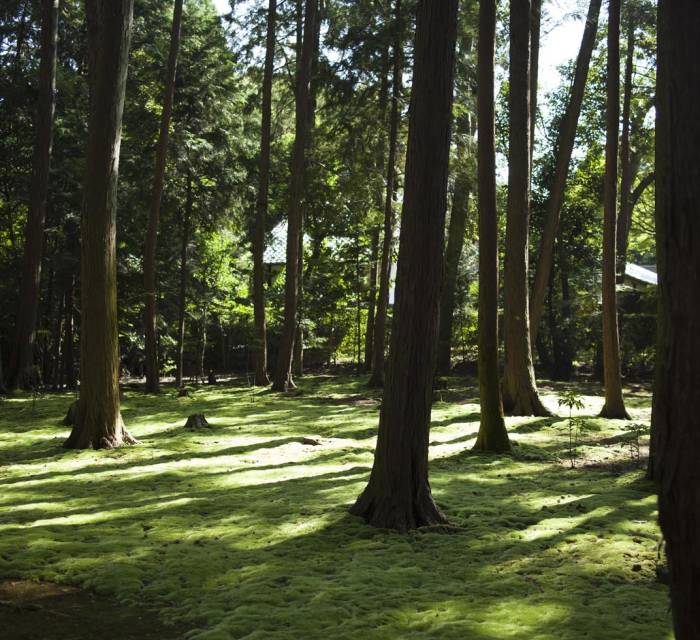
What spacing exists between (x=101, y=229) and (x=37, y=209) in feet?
28.1

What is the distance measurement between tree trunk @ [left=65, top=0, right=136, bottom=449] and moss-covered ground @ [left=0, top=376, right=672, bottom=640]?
676 millimetres

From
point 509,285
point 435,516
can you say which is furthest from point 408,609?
point 509,285

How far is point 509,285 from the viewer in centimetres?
1412

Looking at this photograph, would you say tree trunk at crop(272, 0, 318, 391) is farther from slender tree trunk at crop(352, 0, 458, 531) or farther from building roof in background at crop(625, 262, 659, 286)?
slender tree trunk at crop(352, 0, 458, 531)

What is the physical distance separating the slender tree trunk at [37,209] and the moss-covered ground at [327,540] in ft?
22.9

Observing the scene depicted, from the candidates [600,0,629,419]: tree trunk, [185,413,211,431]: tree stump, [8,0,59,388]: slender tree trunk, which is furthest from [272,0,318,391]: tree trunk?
[600,0,629,419]: tree trunk

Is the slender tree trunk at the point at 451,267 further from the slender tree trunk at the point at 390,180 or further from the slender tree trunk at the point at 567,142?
the slender tree trunk at the point at 567,142

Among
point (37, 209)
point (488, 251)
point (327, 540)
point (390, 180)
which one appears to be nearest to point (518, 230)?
point (488, 251)

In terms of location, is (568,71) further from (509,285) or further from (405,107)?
(509,285)

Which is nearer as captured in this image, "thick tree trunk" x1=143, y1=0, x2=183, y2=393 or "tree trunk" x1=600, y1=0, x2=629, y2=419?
"tree trunk" x1=600, y1=0, x2=629, y2=419

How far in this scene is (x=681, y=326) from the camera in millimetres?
2869

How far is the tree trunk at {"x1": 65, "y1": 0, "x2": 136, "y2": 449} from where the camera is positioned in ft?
36.0

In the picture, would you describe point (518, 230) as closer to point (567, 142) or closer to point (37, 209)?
point (567, 142)

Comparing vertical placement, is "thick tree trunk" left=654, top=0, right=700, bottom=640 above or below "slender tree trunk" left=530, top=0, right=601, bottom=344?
below
